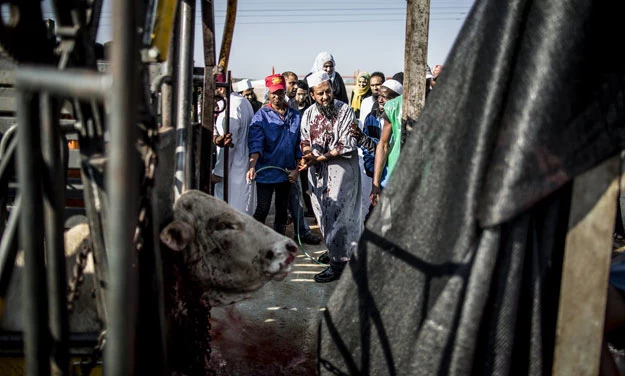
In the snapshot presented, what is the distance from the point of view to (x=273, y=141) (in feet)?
20.5

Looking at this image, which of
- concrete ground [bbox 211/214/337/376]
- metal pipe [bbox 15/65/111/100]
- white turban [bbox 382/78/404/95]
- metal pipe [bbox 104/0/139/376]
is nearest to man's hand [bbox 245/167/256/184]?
concrete ground [bbox 211/214/337/376]

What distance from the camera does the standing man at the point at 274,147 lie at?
6.18 metres

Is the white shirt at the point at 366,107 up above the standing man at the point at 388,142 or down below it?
above

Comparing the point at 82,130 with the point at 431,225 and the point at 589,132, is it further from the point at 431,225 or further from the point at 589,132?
the point at 589,132

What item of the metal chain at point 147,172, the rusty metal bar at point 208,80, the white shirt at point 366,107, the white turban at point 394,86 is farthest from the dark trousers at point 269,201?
the metal chain at point 147,172

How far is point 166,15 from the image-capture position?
1.43m

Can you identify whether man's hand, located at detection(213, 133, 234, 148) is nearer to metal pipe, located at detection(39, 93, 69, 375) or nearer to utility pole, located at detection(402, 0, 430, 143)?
utility pole, located at detection(402, 0, 430, 143)

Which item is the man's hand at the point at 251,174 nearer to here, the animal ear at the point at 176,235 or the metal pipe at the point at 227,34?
the metal pipe at the point at 227,34

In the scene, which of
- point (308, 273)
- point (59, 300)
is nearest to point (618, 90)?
point (59, 300)

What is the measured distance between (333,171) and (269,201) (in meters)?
1.41

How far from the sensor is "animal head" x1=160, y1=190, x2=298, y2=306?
99.6 inches

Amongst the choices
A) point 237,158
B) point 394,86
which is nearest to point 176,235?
point 237,158

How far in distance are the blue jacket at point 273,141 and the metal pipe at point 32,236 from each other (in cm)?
493

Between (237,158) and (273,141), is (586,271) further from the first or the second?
(237,158)
